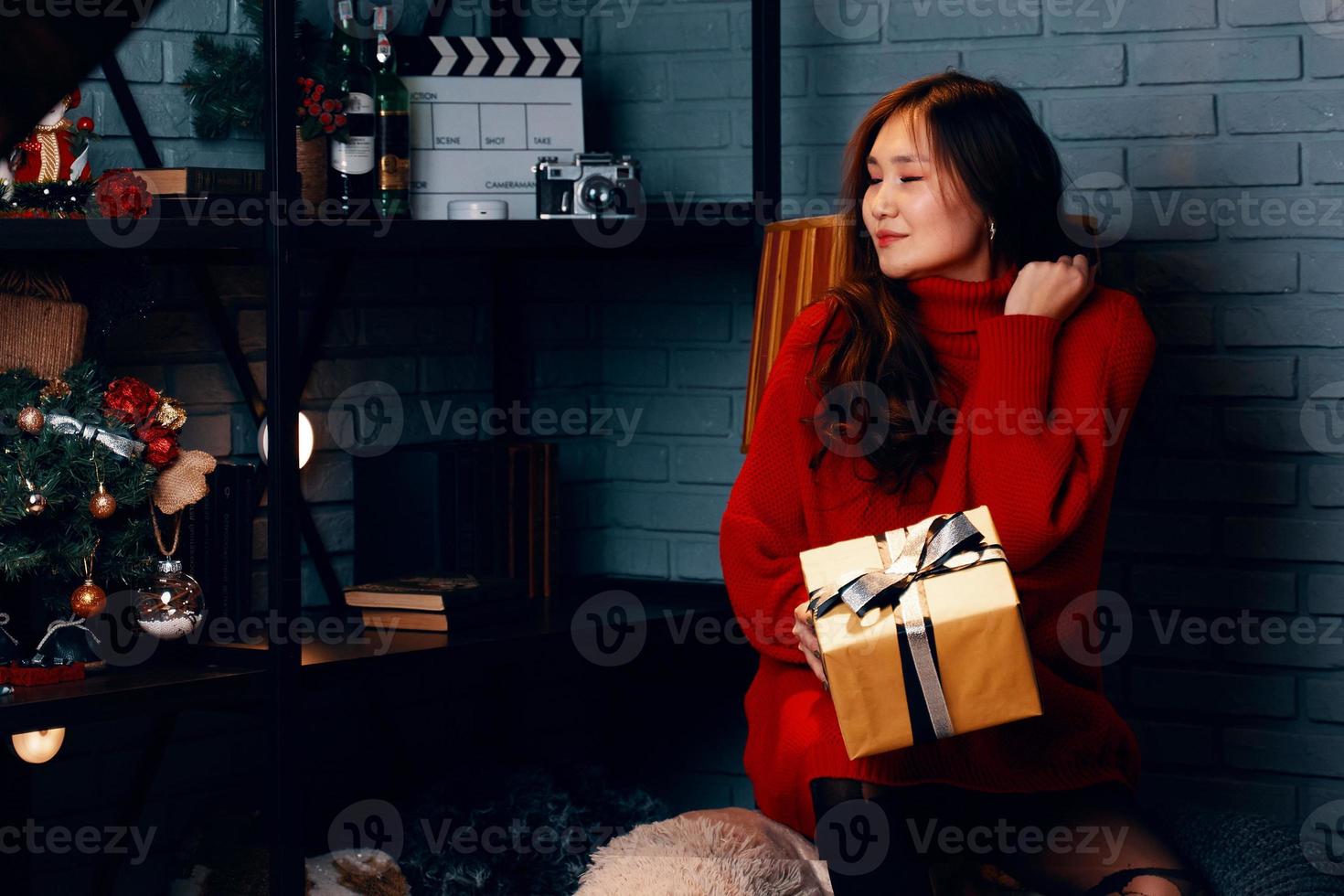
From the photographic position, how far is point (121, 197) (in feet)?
5.70

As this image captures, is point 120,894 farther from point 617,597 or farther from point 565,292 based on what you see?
point 565,292

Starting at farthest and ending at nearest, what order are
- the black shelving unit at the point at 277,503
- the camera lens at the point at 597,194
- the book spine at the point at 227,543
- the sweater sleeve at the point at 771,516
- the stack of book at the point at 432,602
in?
1. the camera lens at the point at 597,194
2. the stack of book at the point at 432,602
3. the book spine at the point at 227,543
4. the sweater sleeve at the point at 771,516
5. the black shelving unit at the point at 277,503

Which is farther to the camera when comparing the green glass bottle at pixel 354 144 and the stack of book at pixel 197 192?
the green glass bottle at pixel 354 144

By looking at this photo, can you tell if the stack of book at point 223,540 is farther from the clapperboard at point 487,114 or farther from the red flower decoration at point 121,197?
the clapperboard at point 487,114

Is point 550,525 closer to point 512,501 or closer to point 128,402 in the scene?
point 512,501

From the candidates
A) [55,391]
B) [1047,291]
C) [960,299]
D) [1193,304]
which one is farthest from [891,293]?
[55,391]

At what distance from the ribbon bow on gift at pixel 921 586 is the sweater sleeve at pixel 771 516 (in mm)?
308

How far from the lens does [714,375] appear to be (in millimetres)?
2529

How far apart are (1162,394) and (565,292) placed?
103 centimetres

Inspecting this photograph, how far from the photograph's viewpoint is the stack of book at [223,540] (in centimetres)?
188

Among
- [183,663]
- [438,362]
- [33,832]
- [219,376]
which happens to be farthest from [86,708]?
[438,362]

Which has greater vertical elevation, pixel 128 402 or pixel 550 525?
pixel 128 402

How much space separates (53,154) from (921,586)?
122 centimetres

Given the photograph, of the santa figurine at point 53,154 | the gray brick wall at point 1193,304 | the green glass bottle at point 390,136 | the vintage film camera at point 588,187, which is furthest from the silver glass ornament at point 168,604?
the vintage film camera at point 588,187
